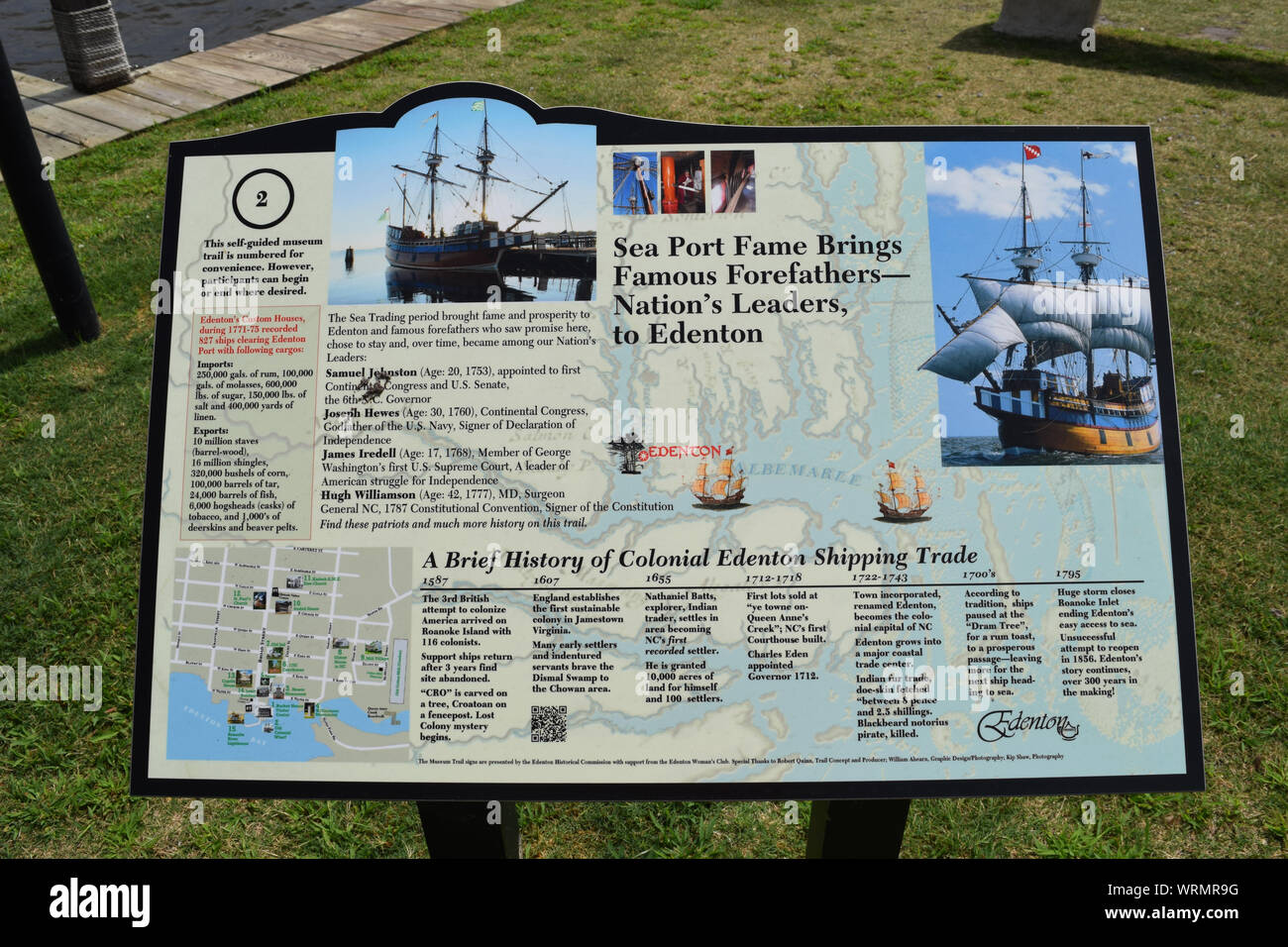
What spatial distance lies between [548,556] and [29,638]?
8.09 feet

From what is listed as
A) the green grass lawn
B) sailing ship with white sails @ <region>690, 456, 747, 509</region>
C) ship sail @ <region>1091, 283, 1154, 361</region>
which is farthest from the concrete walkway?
ship sail @ <region>1091, 283, 1154, 361</region>

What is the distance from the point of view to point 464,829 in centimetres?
201

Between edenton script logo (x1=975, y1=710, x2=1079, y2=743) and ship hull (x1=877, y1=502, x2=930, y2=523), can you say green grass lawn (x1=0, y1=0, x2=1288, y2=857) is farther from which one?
ship hull (x1=877, y1=502, x2=930, y2=523)

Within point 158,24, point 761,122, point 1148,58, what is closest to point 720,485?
point 761,122

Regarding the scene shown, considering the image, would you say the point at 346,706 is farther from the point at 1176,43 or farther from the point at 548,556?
the point at 1176,43

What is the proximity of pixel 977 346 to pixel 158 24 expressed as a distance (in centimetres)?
953

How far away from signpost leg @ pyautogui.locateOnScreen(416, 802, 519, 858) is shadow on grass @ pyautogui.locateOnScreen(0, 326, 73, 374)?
3.68 m

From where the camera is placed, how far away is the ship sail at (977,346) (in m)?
1.88

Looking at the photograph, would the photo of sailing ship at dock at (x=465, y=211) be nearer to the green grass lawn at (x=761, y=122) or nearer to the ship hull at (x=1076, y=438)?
the ship hull at (x=1076, y=438)

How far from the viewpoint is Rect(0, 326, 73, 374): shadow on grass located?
446 cm

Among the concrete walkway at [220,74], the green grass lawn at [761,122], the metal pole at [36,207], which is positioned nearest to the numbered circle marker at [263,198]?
the green grass lawn at [761,122]

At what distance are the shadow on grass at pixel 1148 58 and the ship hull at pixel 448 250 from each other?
21.3 feet

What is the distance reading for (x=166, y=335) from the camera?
1.92 m
